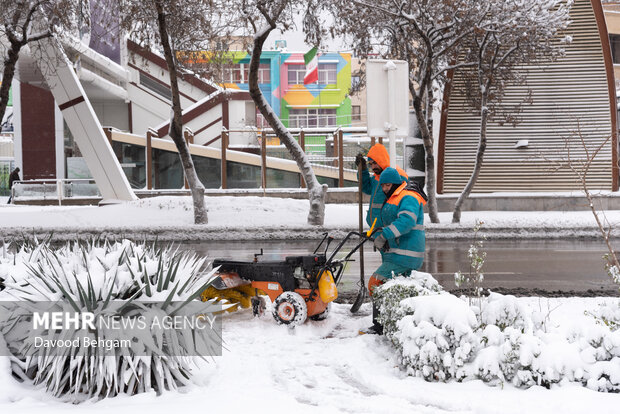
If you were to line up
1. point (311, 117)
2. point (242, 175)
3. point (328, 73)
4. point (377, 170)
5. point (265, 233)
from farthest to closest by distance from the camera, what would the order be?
point (311, 117)
point (328, 73)
point (242, 175)
point (265, 233)
point (377, 170)

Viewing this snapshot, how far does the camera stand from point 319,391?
431 centimetres

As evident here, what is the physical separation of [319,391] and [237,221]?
1402 cm

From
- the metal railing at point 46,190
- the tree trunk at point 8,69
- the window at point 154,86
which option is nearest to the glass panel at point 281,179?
the metal railing at point 46,190

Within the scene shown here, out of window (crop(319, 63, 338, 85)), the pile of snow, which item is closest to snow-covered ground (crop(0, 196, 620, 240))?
the pile of snow

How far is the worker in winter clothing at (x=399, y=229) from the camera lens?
18.8 feet

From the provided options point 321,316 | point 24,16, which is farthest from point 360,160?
point 24,16

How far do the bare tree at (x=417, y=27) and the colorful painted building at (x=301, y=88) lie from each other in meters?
37.1

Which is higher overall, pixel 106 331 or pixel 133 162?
pixel 133 162

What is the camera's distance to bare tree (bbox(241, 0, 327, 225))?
15.5 m

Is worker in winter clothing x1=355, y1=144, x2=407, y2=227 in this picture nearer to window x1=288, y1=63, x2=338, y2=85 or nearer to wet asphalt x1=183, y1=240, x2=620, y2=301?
wet asphalt x1=183, y1=240, x2=620, y2=301

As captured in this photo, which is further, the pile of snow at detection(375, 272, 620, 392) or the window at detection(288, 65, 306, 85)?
→ the window at detection(288, 65, 306, 85)

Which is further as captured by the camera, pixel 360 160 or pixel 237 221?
pixel 237 221

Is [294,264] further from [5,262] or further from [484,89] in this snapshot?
[484,89]

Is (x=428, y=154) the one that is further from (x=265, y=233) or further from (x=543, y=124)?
(x=543, y=124)
